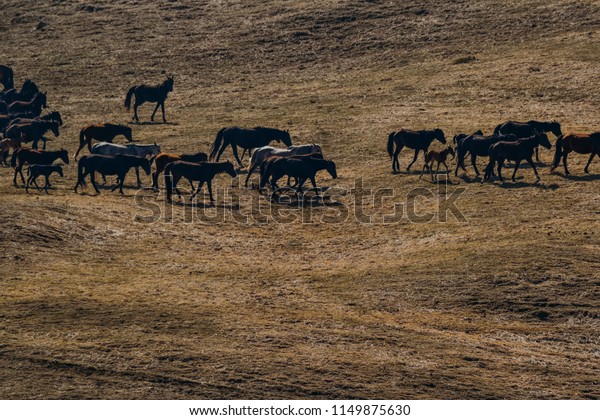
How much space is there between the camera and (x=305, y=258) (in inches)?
1219

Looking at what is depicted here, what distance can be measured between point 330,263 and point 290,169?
736 cm

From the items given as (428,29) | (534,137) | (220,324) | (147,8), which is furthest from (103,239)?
(147,8)

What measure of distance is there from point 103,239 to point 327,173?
1199cm

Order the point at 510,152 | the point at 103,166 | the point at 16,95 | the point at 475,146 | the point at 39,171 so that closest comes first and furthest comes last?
the point at 39,171 < the point at 103,166 < the point at 510,152 < the point at 475,146 < the point at 16,95

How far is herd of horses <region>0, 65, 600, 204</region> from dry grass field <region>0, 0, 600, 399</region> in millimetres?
909

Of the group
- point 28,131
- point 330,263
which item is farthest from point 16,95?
point 330,263

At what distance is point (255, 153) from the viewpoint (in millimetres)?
40469

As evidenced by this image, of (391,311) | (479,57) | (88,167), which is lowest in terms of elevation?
(391,311)

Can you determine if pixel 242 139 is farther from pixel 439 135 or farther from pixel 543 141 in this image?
pixel 543 141

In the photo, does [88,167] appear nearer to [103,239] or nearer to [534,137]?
[103,239]

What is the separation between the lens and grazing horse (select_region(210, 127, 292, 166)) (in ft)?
140

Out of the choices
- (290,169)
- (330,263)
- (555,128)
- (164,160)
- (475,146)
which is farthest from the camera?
(555,128)

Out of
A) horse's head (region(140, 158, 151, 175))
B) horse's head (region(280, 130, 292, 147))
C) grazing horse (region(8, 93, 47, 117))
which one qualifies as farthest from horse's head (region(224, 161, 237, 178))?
grazing horse (region(8, 93, 47, 117))

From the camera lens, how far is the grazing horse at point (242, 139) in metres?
42.8
